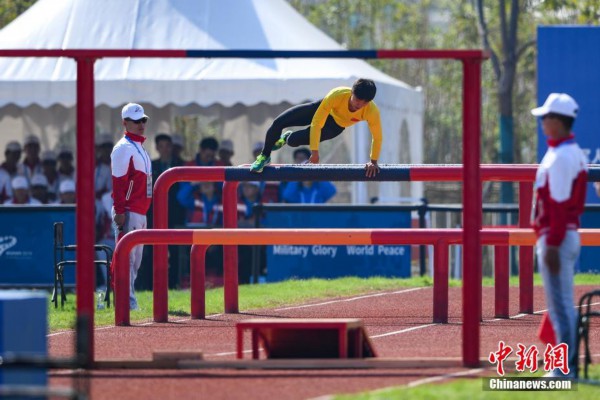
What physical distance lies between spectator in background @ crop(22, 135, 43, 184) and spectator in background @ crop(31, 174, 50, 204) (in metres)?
0.42

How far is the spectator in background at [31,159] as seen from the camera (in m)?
23.2

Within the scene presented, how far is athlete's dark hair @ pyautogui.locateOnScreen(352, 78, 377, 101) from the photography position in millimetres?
13367

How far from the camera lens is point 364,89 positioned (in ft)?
44.0

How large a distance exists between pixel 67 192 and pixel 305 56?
12.6 m

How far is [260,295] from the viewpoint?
16781mm

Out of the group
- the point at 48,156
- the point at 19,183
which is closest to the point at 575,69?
the point at 48,156

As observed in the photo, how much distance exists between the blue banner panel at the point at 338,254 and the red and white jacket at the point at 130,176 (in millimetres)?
4407


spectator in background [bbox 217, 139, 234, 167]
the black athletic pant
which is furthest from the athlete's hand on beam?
spectator in background [bbox 217, 139, 234, 167]

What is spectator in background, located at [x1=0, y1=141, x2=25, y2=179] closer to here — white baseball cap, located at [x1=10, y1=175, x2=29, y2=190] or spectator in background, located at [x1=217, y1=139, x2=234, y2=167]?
white baseball cap, located at [x1=10, y1=175, x2=29, y2=190]

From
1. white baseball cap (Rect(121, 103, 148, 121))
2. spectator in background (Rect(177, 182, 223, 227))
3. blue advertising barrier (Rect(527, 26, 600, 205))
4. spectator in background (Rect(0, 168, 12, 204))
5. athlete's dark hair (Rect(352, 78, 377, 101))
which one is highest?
blue advertising barrier (Rect(527, 26, 600, 205))

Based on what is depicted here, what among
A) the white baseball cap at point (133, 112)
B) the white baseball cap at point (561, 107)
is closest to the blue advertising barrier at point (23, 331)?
the white baseball cap at point (561, 107)

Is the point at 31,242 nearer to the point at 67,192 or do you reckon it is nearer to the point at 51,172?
the point at 67,192

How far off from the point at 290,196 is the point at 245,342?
384 inches

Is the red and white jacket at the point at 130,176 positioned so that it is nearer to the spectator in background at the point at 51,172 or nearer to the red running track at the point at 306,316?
the red running track at the point at 306,316
